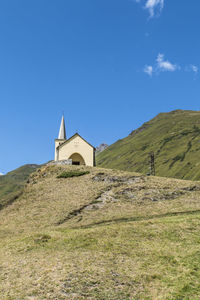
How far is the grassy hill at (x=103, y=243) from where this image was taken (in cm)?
1382

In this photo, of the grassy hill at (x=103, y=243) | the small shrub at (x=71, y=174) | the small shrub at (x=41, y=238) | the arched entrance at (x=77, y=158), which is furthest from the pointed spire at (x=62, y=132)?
the small shrub at (x=41, y=238)

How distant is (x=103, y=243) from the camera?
1991 cm

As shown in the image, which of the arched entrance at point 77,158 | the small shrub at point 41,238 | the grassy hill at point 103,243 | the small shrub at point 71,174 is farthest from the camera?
the arched entrance at point 77,158

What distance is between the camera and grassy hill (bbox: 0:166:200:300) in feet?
45.3

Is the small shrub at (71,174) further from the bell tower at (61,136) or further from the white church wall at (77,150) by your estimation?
the bell tower at (61,136)

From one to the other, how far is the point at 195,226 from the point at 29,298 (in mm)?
15735

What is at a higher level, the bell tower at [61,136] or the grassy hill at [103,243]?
the bell tower at [61,136]

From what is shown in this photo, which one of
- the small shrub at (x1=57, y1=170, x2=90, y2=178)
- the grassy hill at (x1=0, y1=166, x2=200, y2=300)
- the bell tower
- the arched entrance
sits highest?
the bell tower

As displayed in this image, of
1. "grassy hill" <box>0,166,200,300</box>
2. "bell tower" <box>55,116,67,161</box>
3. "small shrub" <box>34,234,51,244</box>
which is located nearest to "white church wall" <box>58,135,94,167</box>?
"bell tower" <box>55,116,67,161</box>

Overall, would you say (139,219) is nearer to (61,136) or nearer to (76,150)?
(76,150)

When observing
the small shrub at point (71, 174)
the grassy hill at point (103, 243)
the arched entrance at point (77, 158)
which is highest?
the arched entrance at point (77, 158)

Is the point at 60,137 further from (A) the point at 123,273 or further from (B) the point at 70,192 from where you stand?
(A) the point at 123,273

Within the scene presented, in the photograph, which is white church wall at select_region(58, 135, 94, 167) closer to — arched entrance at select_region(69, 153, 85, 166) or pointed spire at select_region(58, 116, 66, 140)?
arched entrance at select_region(69, 153, 85, 166)

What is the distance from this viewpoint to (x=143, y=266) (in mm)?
16266
